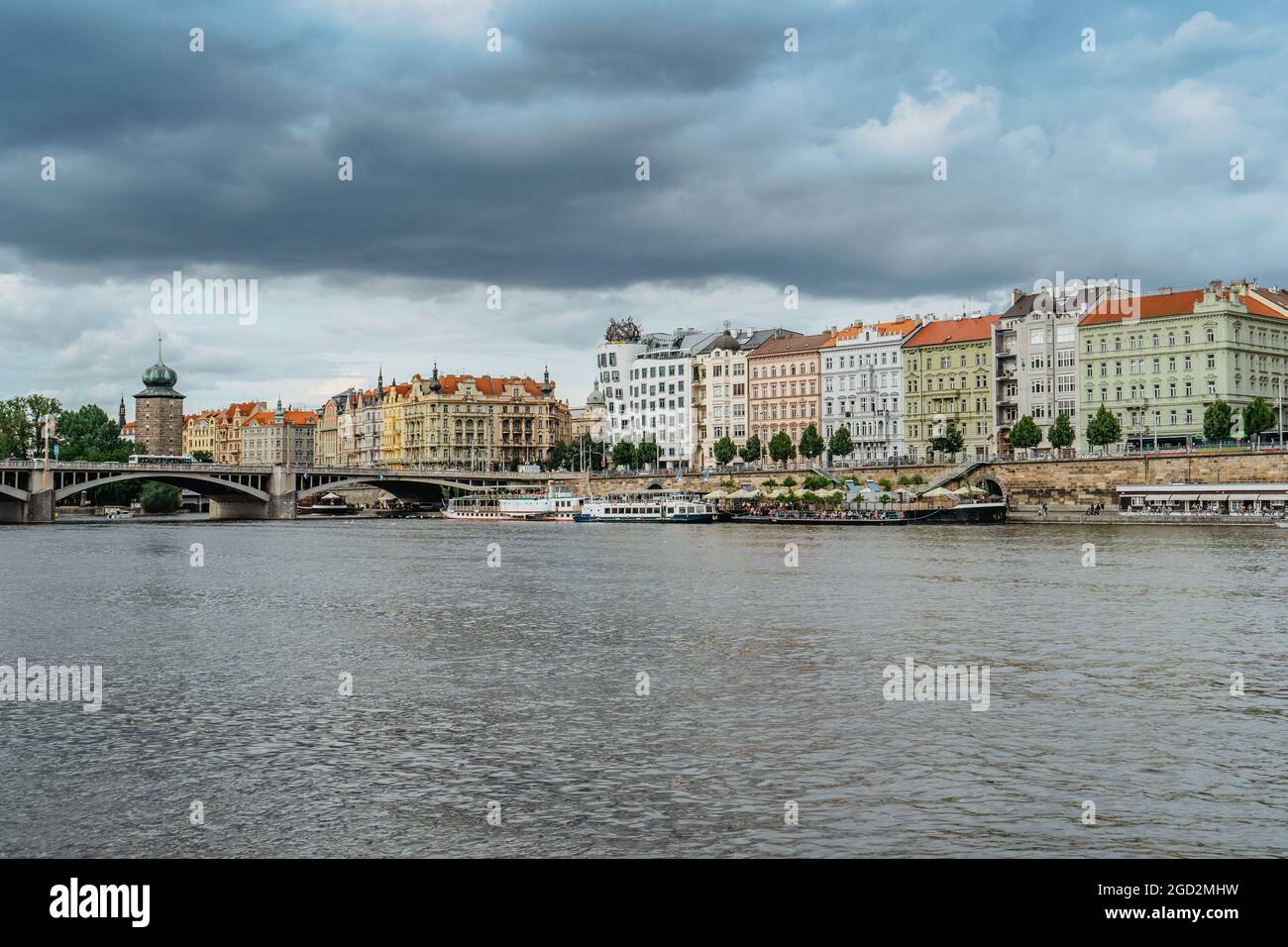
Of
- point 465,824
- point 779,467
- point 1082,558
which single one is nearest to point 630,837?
point 465,824

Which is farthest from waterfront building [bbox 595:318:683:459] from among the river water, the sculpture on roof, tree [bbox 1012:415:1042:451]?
the river water

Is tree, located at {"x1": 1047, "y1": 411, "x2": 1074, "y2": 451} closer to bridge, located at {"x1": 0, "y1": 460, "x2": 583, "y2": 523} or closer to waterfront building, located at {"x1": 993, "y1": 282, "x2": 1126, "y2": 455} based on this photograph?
waterfront building, located at {"x1": 993, "y1": 282, "x2": 1126, "y2": 455}

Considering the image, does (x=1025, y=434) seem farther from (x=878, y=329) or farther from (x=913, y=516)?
(x=878, y=329)

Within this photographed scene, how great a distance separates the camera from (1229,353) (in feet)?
354

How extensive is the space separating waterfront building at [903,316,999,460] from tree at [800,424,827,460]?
8.78 m

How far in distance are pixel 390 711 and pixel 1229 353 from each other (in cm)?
10154

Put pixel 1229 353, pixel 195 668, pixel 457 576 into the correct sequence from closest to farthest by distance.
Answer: pixel 195 668
pixel 457 576
pixel 1229 353

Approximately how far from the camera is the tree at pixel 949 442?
124 meters

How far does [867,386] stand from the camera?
5522 inches

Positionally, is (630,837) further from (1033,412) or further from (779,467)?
(779,467)

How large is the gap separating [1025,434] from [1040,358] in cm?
1215

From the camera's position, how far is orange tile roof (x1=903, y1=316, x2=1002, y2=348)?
12912 centimetres

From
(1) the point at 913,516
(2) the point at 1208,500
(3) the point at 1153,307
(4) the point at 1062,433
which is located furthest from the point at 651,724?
(3) the point at 1153,307
